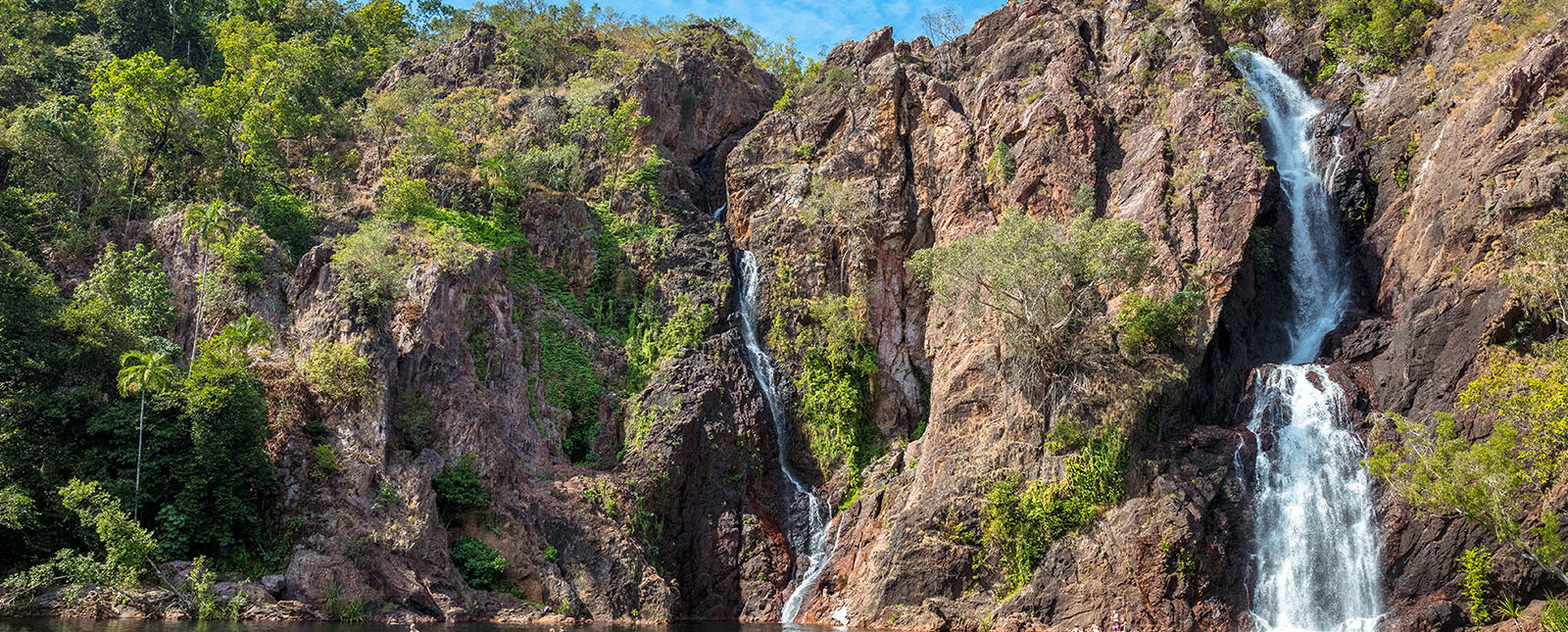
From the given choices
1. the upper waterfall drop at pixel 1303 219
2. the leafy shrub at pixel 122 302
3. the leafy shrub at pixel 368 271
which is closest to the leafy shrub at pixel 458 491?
the leafy shrub at pixel 368 271

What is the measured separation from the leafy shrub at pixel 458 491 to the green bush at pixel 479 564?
1.46m

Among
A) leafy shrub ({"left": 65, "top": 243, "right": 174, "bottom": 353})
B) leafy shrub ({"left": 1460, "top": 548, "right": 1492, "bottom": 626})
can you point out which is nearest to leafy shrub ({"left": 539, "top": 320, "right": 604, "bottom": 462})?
leafy shrub ({"left": 65, "top": 243, "right": 174, "bottom": 353})

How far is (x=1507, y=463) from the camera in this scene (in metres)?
28.9

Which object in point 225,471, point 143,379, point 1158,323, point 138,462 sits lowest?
point 225,471

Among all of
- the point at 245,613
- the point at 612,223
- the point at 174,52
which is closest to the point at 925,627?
the point at 245,613

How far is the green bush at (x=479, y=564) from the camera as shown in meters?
37.9

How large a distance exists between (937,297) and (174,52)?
60010 millimetres

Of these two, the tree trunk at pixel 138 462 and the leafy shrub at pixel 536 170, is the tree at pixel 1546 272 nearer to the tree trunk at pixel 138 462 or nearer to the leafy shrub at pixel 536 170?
the leafy shrub at pixel 536 170

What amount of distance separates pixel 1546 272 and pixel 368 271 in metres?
47.3

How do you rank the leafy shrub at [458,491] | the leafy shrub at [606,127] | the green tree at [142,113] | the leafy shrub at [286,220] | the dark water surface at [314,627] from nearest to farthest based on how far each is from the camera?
1. the dark water surface at [314,627]
2. the leafy shrub at [458,491]
3. the leafy shrub at [286,220]
4. the green tree at [142,113]
5. the leafy shrub at [606,127]

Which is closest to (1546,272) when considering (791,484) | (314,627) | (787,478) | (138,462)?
(791,484)

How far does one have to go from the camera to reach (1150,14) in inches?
2313

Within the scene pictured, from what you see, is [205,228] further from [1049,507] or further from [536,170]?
[1049,507]

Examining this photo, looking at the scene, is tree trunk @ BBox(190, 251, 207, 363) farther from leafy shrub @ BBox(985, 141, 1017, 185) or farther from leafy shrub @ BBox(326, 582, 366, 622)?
leafy shrub @ BBox(985, 141, 1017, 185)
